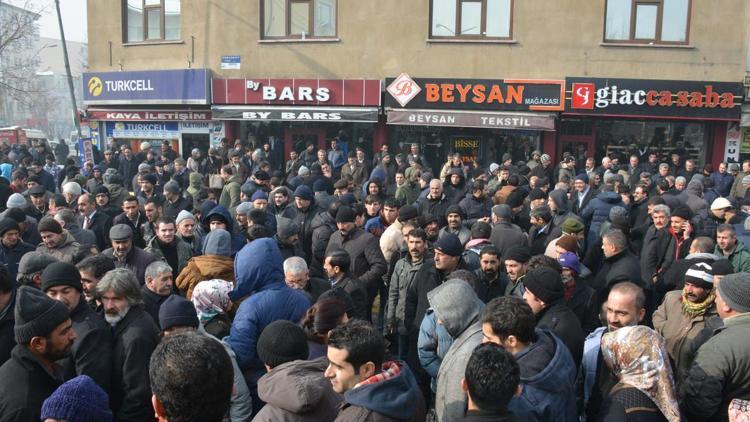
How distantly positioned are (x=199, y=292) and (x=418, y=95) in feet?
42.1

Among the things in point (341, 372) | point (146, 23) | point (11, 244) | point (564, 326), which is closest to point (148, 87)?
point (146, 23)

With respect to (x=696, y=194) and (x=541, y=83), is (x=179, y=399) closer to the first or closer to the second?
(x=696, y=194)

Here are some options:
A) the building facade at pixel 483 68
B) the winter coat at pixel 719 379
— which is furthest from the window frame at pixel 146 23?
the winter coat at pixel 719 379

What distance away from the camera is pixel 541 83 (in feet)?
52.5

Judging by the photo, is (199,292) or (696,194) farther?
(696,194)

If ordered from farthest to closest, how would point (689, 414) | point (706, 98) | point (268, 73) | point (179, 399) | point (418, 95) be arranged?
point (268, 73), point (418, 95), point (706, 98), point (689, 414), point (179, 399)

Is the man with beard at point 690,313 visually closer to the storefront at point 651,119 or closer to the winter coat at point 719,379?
the winter coat at point 719,379

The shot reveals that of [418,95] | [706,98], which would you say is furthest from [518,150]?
[706,98]

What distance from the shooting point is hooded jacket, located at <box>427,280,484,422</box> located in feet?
11.4

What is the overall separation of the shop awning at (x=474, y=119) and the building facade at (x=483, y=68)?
0.04 meters

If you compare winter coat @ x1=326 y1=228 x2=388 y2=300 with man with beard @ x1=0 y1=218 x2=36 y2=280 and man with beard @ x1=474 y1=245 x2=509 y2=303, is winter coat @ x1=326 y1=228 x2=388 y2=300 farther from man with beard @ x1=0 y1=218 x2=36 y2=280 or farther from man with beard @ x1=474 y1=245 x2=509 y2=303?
man with beard @ x1=0 y1=218 x2=36 y2=280

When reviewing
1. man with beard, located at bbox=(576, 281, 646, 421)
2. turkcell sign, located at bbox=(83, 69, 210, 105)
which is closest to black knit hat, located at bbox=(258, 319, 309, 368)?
man with beard, located at bbox=(576, 281, 646, 421)

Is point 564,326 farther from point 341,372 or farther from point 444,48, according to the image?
point 444,48

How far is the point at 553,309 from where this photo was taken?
14.1 ft
